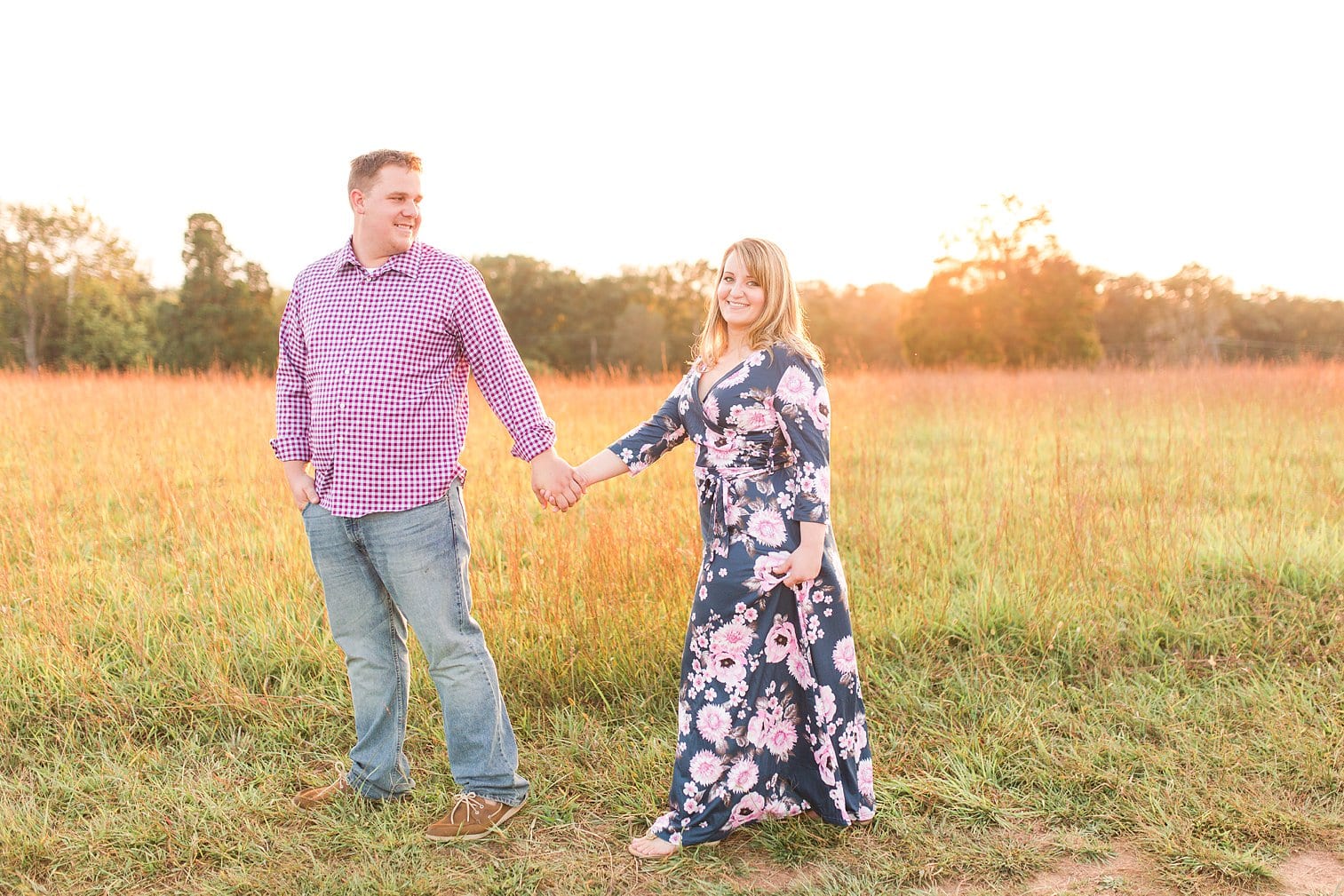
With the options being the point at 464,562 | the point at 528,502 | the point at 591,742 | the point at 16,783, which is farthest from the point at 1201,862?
the point at 528,502

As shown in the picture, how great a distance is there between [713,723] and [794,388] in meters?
1.00

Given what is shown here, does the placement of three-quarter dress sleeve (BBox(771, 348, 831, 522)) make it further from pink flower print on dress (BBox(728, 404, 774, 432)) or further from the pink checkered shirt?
the pink checkered shirt

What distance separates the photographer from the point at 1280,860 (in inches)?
111

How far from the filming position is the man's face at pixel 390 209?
8.98 ft

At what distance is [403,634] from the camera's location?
122 inches

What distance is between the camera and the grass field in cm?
284

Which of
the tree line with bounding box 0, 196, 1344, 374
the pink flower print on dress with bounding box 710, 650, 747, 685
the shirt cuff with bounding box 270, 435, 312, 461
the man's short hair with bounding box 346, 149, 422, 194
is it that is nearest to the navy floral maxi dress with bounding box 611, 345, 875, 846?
the pink flower print on dress with bounding box 710, 650, 747, 685

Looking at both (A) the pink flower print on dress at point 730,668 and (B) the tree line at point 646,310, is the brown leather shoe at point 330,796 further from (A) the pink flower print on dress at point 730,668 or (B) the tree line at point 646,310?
(B) the tree line at point 646,310

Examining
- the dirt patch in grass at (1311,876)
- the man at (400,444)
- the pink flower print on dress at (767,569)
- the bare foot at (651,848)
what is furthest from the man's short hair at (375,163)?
the dirt patch in grass at (1311,876)

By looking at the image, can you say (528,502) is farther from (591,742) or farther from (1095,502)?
(1095,502)

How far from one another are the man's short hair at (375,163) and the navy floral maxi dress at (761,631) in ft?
3.33

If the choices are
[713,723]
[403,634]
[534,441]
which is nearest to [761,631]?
[713,723]

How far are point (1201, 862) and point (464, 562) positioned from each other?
2.32m

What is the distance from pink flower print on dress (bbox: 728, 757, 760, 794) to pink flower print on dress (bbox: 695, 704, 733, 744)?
0.31ft
